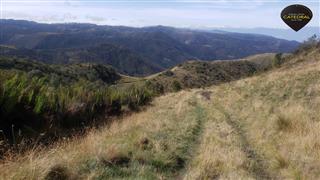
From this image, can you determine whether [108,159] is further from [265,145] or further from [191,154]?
[265,145]

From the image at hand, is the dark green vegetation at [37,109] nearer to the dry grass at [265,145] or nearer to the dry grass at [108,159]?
the dry grass at [108,159]

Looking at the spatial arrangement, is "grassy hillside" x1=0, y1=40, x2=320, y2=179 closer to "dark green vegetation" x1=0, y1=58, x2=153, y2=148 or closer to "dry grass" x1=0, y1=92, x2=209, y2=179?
"dry grass" x1=0, y1=92, x2=209, y2=179

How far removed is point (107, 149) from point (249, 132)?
6.02m

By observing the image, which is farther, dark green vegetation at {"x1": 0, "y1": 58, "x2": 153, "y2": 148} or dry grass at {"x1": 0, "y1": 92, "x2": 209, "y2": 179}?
dark green vegetation at {"x1": 0, "y1": 58, "x2": 153, "y2": 148}

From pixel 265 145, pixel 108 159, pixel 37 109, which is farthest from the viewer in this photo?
pixel 37 109

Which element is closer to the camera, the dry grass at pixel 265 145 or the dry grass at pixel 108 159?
the dry grass at pixel 108 159

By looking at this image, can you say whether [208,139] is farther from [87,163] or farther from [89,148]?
[87,163]

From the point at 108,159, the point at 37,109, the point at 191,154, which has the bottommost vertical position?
the point at 191,154

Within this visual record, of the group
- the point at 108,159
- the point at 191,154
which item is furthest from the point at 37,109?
the point at 108,159

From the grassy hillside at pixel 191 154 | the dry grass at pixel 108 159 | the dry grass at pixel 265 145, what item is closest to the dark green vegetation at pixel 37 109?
the dry grass at pixel 108 159

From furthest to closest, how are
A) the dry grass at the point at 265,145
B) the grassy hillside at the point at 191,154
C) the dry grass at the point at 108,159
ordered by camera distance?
1. the dry grass at the point at 265,145
2. the grassy hillside at the point at 191,154
3. the dry grass at the point at 108,159

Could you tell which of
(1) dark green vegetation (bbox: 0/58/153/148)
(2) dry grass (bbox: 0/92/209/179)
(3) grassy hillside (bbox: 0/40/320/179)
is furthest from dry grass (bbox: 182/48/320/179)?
(1) dark green vegetation (bbox: 0/58/153/148)

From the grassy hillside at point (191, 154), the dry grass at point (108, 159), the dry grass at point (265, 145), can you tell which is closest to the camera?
the dry grass at point (108, 159)

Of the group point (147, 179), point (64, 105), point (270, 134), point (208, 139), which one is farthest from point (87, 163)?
point (64, 105)
